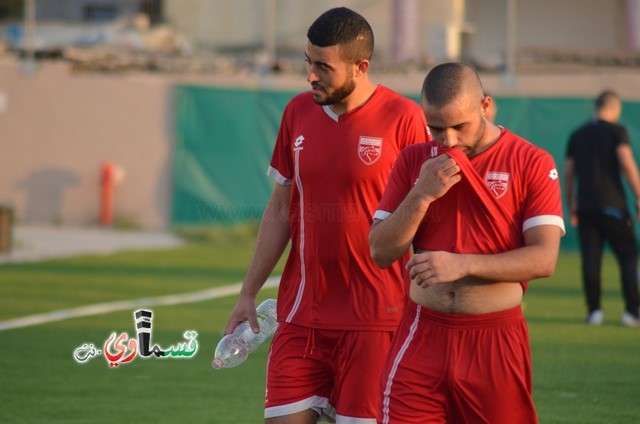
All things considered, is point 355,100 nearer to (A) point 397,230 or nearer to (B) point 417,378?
(A) point 397,230

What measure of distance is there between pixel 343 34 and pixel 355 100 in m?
0.33

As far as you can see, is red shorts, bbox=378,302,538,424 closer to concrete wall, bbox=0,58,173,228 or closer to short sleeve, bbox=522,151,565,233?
short sleeve, bbox=522,151,565,233

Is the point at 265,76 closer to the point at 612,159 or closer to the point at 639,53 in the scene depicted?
the point at 639,53

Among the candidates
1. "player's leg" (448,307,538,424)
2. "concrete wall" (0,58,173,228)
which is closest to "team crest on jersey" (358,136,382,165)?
"player's leg" (448,307,538,424)

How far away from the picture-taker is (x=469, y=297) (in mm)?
4730

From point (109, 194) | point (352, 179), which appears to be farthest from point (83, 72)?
point (352, 179)

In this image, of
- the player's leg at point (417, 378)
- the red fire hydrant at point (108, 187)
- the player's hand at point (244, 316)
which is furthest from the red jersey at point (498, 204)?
the red fire hydrant at point (108, 187)

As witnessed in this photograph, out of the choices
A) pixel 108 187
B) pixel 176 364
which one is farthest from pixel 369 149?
pixel 108 187

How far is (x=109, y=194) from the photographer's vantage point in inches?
837

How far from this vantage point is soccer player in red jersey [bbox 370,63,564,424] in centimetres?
460

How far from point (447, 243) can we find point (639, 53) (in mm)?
18476

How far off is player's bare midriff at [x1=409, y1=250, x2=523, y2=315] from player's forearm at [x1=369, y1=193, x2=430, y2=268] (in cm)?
23

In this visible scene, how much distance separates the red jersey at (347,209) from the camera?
5531 mm

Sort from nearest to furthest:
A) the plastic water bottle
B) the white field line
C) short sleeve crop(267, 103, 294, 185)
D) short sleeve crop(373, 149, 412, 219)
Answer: short sleeve crop(373, 149, 412, 219) < the plastic water bottle < short sleeve crop(267, 103, 294, 185) < the white field line
